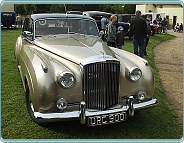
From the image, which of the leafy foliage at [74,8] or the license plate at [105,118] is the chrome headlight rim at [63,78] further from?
the leafy foliage at [74,8]

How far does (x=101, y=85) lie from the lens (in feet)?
11.0

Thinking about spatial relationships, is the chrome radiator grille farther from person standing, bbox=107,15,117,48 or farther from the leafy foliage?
the leafy foliage

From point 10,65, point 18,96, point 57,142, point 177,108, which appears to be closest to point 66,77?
point 57,142

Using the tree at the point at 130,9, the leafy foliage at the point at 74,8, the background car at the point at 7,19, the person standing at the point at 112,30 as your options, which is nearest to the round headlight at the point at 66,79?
the person standing at the point at 112,30

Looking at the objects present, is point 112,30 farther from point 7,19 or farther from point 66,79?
point 7,19

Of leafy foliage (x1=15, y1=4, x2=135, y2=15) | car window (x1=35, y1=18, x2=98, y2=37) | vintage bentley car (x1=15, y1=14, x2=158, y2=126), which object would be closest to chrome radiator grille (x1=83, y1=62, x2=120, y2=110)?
vintage bentley car (x1=15, y1=14, x2=158, y2=126)

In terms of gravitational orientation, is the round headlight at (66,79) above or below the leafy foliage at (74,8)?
below

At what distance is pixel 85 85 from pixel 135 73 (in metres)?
0.90

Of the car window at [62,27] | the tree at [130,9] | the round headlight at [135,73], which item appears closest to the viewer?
the round headlight at [135,73]

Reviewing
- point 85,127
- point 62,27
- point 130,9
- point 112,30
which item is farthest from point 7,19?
point 130,9

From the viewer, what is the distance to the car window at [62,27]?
471 centimetres

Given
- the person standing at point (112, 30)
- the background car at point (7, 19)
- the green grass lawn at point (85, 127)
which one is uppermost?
the background car at point (7, 19)

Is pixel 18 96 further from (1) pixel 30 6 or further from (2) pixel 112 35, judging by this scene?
(1) pixel 30 6

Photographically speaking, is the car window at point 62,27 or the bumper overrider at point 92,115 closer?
the bumper overrider at point 92,115
